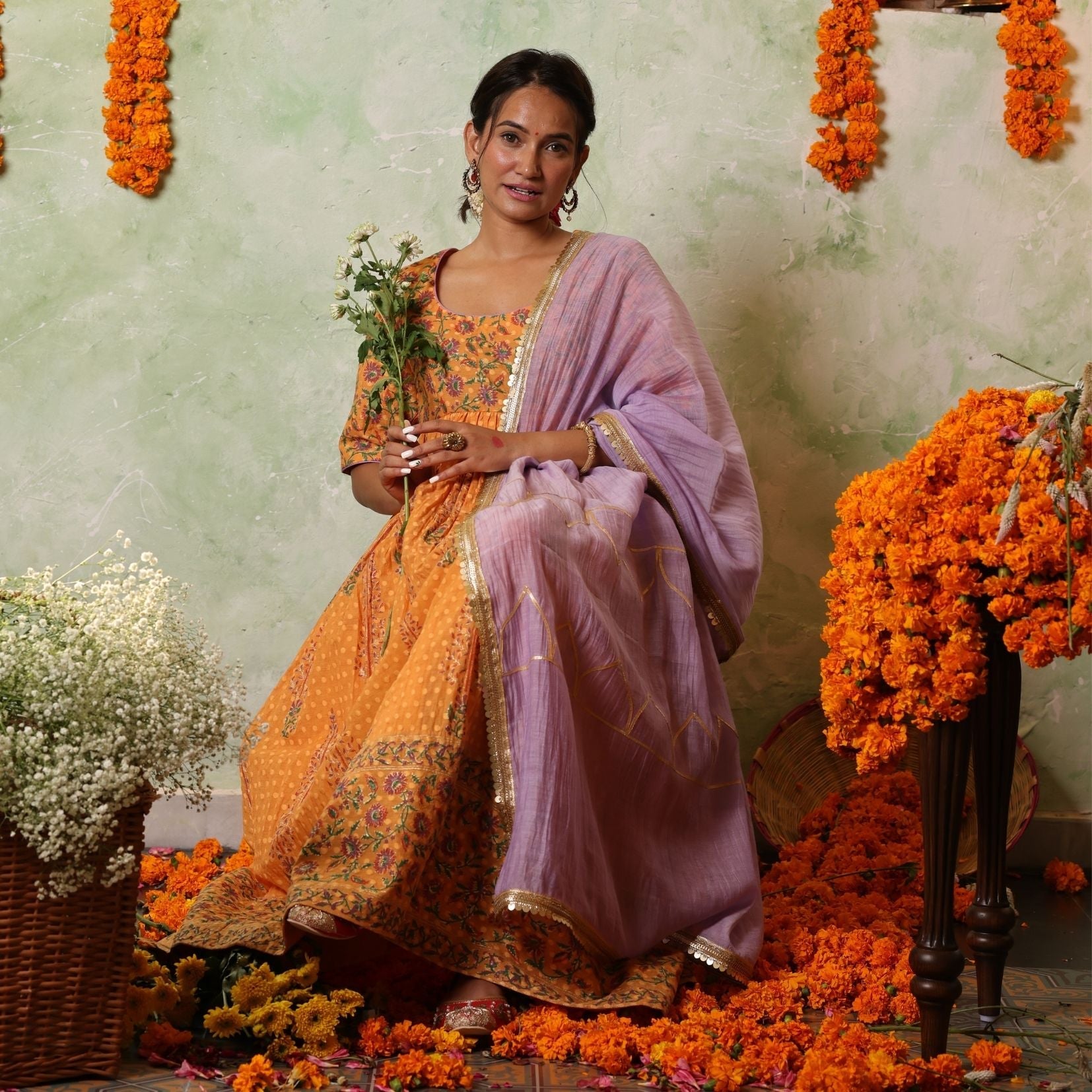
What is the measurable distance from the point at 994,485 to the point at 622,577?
2.99 ft

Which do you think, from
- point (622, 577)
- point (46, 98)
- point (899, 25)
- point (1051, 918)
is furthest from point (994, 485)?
point (46, 98)

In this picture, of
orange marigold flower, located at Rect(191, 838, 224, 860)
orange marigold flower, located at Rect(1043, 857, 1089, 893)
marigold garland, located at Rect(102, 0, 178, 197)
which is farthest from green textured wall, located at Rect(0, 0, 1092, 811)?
orange marigold flower, located at Rect(191, 838, 224, 860)

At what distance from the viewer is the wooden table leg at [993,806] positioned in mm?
2295

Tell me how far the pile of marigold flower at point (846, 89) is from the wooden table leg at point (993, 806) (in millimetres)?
2260

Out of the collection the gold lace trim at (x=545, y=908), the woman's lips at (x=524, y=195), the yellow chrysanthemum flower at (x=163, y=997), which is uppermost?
the woman's lips at (x=524, y=195)

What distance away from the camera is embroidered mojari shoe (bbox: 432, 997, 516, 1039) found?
2.50 m

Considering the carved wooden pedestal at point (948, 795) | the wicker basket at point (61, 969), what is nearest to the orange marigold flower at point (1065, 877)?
the carved wooden pedestal at point (948, 795)

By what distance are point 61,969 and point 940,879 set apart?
148 centimetres

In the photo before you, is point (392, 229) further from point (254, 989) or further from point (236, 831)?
point (254, 989)

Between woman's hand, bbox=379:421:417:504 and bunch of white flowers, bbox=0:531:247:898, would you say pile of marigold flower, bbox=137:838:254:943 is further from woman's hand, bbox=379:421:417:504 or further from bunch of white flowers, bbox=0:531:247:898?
woman's hand, bbox=379:421:417:504

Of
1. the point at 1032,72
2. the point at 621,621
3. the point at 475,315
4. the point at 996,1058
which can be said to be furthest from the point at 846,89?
the point at 996,1058

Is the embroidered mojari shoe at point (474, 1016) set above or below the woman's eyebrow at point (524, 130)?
below

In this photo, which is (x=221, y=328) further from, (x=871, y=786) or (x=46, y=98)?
(x=871, y=786)

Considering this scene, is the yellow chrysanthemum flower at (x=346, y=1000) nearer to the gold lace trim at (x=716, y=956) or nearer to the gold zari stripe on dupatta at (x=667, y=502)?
the gold lace trim at (x=716, y=956)
